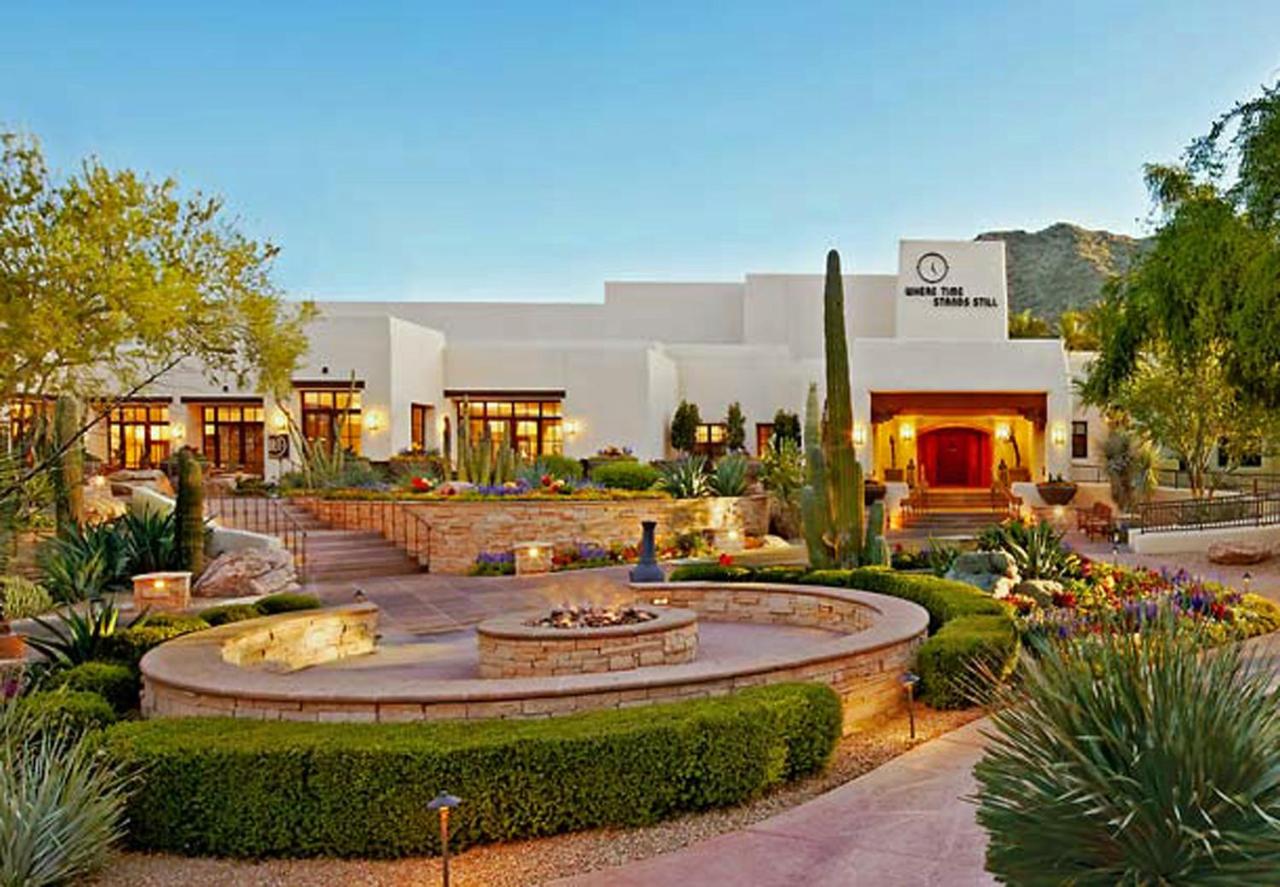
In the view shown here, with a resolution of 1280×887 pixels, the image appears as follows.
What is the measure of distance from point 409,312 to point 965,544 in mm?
27097

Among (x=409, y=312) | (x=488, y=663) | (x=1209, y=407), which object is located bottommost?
(x=488, y=663)

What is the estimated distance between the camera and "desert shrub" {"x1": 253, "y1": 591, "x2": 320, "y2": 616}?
1022cm

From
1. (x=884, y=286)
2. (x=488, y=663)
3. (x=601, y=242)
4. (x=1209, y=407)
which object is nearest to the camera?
(x=488, y=663)

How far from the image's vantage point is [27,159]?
462 inches

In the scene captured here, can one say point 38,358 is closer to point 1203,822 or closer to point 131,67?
point 131,67

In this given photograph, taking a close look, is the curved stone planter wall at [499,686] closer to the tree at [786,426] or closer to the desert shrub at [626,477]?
the desert shrub at [626,477]

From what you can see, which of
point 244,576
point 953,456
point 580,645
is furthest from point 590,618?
point 953,456

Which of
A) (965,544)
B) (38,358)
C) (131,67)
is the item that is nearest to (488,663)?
(38,358)

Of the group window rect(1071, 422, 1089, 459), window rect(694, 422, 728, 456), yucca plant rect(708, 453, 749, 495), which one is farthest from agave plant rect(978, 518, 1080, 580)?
window rect(694, 422, 728, 456)

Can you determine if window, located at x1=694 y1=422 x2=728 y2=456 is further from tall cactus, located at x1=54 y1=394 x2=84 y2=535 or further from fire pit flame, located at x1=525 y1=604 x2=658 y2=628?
fire pit flame, located at x1=525 y1=604 x2=658 y2=628

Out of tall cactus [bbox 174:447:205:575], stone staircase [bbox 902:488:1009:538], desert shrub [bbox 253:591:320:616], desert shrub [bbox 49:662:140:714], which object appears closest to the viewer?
desert shrub [bbox 49:662:140:714]

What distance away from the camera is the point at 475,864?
495 cm

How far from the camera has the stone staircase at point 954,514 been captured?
2406 centimetres

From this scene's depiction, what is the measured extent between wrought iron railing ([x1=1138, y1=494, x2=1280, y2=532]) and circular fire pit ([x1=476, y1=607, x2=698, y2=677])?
1559cm
